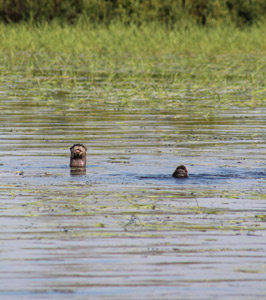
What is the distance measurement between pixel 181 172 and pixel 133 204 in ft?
5.73

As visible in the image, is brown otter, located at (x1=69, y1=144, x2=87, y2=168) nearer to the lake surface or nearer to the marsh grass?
the lake surface

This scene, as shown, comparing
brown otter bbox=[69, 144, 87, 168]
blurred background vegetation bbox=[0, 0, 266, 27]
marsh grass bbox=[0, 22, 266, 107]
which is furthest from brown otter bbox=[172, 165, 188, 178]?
blurred background vegetation bbox=[0, 0, 266, 27]

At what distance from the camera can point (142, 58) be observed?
34.7 meters

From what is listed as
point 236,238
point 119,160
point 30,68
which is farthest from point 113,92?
point 236,238

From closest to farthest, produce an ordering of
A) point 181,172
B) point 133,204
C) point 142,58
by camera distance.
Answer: point 133,204
point 181,172
point 142,58

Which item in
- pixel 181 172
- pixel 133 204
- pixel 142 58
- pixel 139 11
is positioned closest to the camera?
pixel 133 204

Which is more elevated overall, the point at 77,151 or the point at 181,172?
the point at 77,151

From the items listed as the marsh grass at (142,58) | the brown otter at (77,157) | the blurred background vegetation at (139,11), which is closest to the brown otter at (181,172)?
the brown otter at (77,157)

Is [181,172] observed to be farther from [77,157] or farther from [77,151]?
[77,151]

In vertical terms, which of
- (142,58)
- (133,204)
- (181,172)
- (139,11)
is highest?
(139,11)

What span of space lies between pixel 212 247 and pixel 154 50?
27.9 metres

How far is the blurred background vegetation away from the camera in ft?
147

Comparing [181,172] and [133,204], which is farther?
[181,172]

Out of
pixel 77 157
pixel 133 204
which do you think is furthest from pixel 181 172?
pixel 133 204
